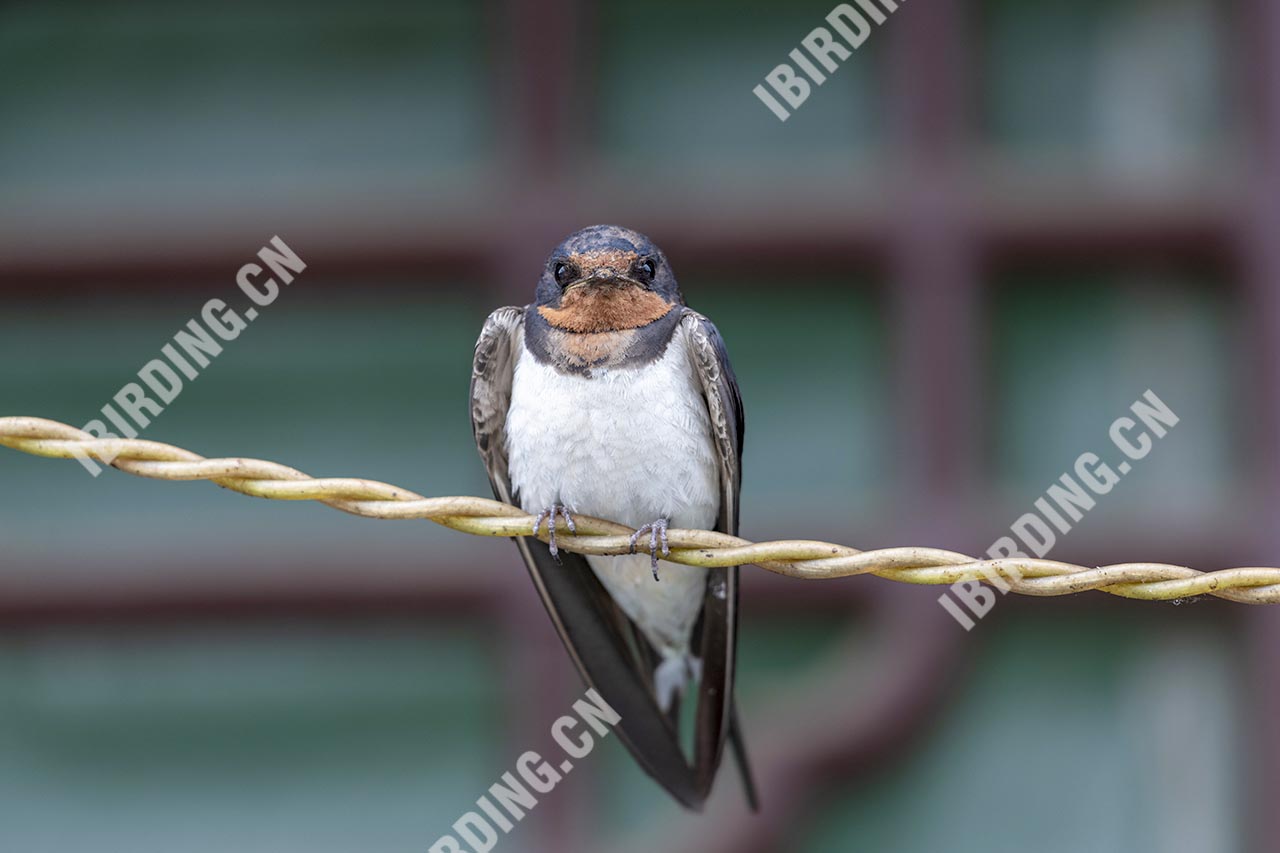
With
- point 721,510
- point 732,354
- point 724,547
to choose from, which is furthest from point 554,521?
point 732,354

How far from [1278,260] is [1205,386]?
449 millimetres

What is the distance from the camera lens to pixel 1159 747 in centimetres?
378

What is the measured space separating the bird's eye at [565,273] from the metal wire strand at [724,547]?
2.51 ft

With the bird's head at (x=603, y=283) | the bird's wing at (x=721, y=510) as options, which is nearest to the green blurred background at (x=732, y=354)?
the bird's wing at (x=721, y=510)

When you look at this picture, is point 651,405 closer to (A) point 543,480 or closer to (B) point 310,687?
(A) point 543,480

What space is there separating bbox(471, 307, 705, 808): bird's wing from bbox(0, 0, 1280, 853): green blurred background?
117 cm

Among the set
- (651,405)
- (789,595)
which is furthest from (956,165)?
(651,405)

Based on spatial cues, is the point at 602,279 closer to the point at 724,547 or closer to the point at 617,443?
the point at 617,443

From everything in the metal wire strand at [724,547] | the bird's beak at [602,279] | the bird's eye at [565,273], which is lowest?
the metal wire strand at [724,547]

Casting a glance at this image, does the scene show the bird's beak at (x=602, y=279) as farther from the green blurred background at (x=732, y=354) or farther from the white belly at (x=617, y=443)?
the green blurred background at (x=732, y=354)

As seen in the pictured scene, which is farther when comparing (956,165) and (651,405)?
(956,165)

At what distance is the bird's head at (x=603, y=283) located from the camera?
7.38 feet

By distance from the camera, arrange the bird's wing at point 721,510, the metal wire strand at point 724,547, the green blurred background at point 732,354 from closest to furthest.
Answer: the metal wire strand at point 724,547 < the bird's wing at point 721,510 < the green blurred background at point 732,354

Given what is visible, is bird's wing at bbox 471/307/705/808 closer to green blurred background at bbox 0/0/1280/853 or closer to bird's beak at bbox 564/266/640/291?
bird's beak at bbox 564/266/640/291
